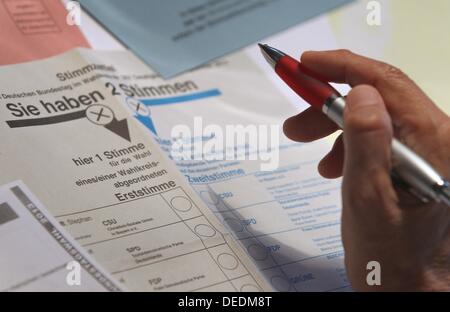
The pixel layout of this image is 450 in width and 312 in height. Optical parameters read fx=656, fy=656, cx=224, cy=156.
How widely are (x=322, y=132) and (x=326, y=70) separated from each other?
72mm

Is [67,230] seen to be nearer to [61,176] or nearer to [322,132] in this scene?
[61,176]

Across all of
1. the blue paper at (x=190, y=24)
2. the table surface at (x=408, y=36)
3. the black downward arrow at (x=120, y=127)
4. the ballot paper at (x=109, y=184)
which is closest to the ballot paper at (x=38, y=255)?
the ballot paper at (x=109, y=184)

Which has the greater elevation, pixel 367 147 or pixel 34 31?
pixel 34 31

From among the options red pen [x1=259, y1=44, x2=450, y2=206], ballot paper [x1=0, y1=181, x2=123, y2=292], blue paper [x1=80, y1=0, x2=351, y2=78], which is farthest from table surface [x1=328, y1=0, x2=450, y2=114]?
ballot paper [x1=0, y1=181, x2=123, y2=292]

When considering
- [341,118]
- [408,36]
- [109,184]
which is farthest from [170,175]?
[408,36]

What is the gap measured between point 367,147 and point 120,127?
268mm

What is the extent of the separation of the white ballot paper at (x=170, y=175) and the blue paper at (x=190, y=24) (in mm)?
25

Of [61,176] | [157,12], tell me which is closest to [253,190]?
[61,176]

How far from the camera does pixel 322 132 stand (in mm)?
582

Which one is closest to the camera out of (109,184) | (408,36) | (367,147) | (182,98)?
(367,147)

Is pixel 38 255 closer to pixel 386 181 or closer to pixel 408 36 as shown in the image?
pixel 386 181

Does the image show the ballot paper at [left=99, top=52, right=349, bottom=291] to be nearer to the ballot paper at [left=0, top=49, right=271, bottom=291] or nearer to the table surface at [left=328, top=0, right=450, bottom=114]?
the ballot paper at [left=0, top=49, right=271, bottom=291]

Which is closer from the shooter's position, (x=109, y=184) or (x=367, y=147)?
(x=367, y=147)

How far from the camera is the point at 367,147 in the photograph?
0.40m
